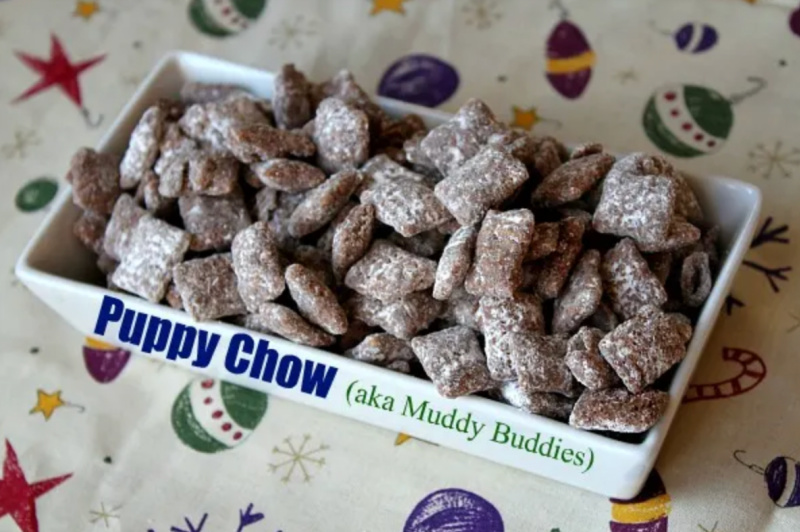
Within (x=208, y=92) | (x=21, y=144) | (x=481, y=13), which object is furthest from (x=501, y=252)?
(x=21, y=144)

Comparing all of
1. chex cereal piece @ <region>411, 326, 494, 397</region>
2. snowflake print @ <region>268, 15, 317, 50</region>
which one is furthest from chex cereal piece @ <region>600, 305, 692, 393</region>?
snowflake print @ <region>268, 15, 317, 50</region>

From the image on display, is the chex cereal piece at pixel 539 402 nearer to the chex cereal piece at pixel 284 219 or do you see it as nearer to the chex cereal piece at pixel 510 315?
the chex cereal piece at pixel 510 315

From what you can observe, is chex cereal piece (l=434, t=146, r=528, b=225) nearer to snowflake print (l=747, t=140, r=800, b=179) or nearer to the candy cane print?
the candy cane print

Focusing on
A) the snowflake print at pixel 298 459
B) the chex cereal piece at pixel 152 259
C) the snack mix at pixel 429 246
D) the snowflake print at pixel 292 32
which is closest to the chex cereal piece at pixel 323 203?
the snack mix at pixel 429 246

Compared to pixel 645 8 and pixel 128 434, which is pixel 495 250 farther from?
pixel 645 8

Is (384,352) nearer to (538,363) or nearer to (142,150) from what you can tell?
(538,363)

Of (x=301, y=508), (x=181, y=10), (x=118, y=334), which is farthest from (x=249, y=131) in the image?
(x=181, y=10)
